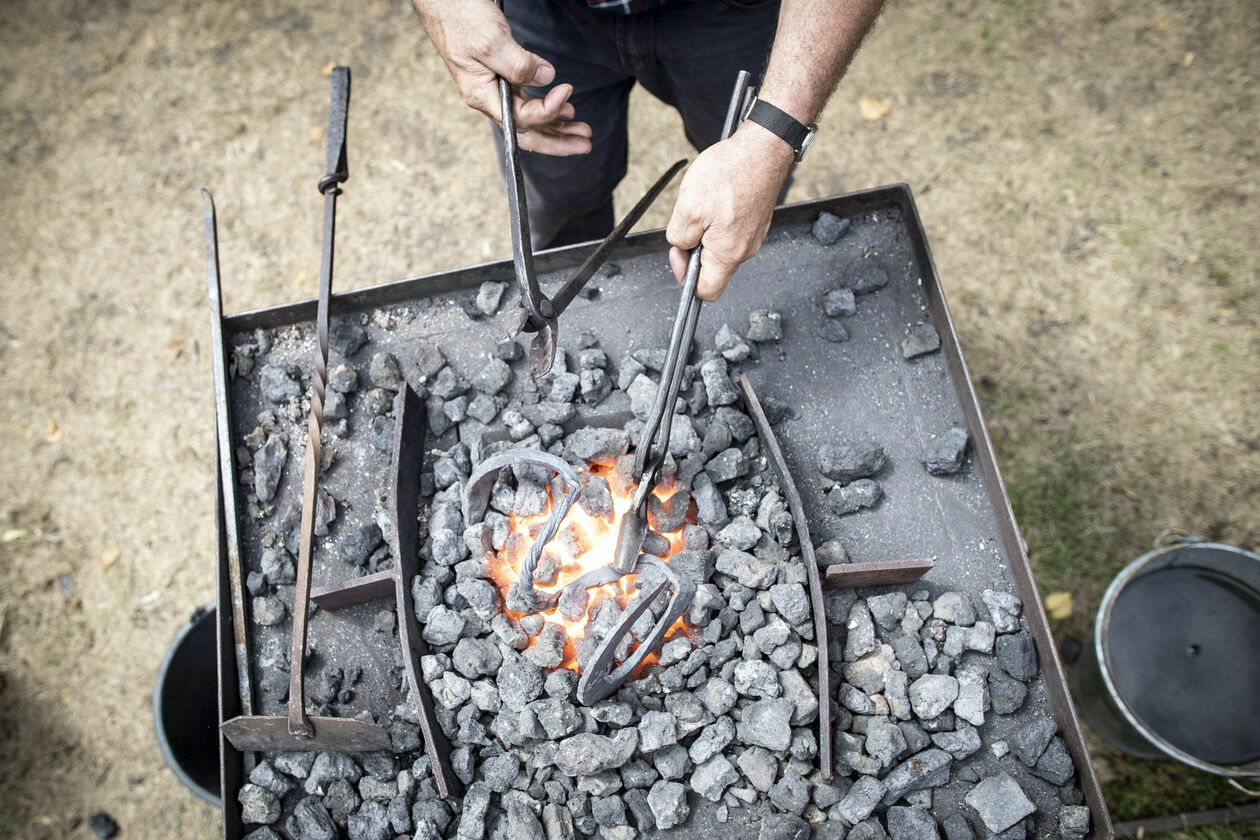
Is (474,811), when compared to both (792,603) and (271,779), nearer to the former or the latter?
(271,779)

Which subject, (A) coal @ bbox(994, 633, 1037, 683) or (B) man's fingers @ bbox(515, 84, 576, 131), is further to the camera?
(B) man's fingers @ bbox(515, 84, 576, 131)

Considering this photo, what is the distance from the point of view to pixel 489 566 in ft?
5.98

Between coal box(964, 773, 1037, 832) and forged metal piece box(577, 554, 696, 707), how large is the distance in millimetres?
678

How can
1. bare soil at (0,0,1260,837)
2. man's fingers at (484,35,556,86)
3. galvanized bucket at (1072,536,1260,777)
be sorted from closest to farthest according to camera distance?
man's fingers at (484,35,556,86), galvanized bucket at (1072,536,1260,777), bare soil at (0,0,1260,837)

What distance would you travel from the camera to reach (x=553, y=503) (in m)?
1.87

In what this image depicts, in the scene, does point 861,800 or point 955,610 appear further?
point 955,610

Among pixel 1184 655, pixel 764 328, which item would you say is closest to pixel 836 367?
pixel 764 328

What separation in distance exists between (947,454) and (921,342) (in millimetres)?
282

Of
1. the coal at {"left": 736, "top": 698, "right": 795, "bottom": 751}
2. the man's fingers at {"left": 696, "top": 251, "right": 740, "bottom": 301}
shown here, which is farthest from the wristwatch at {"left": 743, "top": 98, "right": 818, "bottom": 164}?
the coal at {"left": 736, "top": 698, "right": 795, "bottom": 751}

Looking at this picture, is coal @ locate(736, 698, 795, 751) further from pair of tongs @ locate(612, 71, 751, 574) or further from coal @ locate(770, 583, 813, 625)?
pair of tongs @ locate(612, 71, 751, 574)

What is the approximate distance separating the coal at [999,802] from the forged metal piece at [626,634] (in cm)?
68

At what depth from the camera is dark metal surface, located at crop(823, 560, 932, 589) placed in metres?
1.69

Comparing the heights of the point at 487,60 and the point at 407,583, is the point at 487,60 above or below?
above

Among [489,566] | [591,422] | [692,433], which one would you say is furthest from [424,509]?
[692,433]
